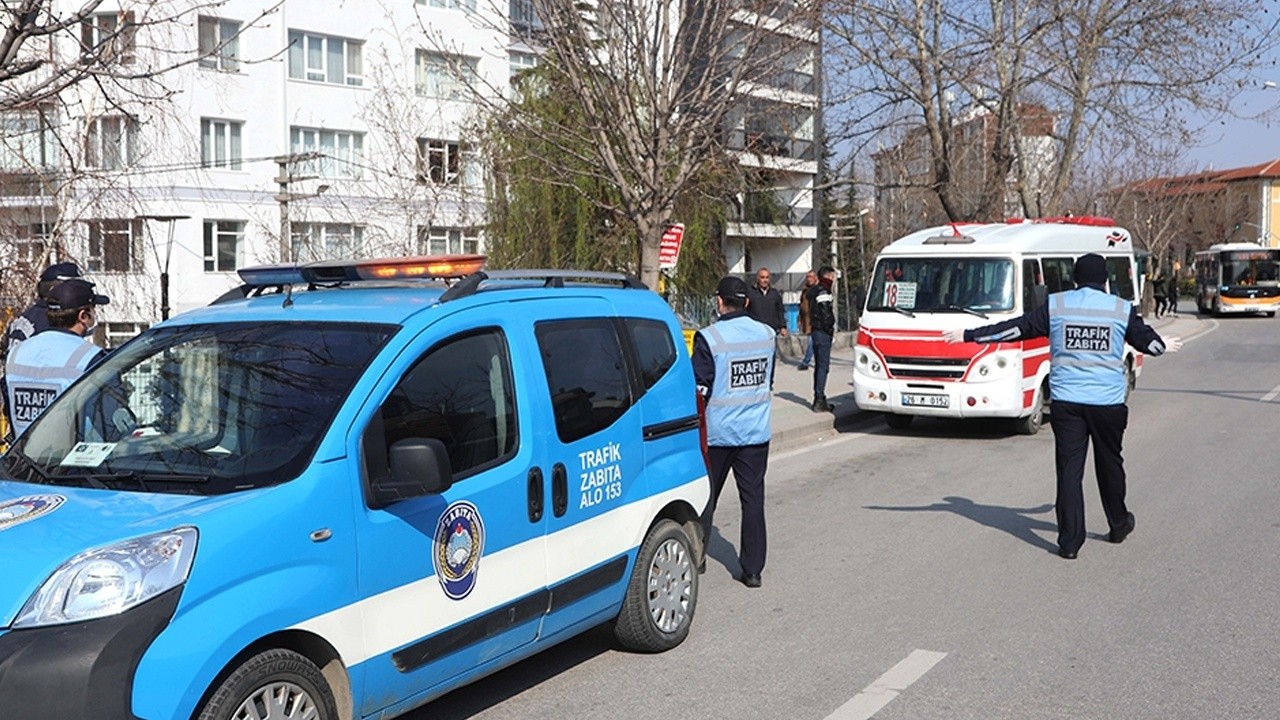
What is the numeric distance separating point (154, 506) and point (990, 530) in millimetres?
6547

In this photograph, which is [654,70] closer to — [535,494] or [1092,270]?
[1092,270]

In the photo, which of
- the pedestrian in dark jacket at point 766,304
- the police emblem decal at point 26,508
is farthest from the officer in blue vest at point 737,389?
the pedestrian in dark jacket at point 766,304

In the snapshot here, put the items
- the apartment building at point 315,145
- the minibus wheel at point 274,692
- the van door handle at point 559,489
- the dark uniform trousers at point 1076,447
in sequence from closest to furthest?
the minibus wheel at point 274,692 < the van door handle at point 559,489 < the dark uniform trousers at point 1076,447 < the apartment building at point 315,145

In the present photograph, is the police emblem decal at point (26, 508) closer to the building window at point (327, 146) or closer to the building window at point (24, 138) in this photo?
the building window at point (24, 138)

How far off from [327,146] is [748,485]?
126ft

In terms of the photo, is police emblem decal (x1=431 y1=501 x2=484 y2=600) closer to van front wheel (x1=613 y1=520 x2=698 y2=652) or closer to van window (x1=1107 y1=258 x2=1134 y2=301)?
van front wheel (x1=613 y1=520 x2=698 y2=652)

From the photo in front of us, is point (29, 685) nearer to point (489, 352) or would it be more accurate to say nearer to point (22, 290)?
point (489, 352)

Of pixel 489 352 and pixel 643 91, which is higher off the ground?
pixel 643 91

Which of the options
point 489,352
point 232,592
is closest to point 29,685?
point 232,592

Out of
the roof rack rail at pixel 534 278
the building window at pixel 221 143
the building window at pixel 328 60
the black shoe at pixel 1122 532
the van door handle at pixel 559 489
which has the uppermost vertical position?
the building window at pixel 328 60

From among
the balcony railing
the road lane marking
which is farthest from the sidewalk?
the road lane marking

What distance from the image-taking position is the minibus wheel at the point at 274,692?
3.84 metres

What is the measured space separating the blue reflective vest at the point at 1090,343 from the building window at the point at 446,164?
16.4m

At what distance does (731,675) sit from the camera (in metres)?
5.87
